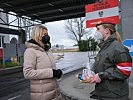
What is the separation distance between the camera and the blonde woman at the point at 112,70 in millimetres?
3439

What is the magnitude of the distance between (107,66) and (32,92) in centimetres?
129

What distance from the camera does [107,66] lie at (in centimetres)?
355

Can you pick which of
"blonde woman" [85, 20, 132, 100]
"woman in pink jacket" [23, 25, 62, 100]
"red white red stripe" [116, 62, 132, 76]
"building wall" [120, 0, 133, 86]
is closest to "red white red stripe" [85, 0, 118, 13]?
"building wall" [120, 0, 133, 86]

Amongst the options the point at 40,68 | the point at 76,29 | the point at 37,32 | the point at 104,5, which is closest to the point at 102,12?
the point at 104,5

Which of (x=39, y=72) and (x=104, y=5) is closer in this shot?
(x=39, y=72)

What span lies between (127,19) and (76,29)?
6677 centimetres

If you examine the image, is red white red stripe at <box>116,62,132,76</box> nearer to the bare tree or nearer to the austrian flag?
the austrian flag

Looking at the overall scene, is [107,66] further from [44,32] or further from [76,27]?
[76,27]

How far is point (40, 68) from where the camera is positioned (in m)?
4.19

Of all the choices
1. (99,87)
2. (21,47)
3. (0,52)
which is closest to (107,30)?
(99,87)

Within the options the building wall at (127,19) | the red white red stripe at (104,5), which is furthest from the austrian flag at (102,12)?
the building wall at (127,19)

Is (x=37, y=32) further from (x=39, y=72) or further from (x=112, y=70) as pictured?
(x=112, y=70)

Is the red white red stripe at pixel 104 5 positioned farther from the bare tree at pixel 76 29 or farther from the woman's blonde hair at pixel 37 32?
the bare tree at pixel 76 29

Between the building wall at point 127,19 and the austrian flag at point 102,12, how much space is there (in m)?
1.08
